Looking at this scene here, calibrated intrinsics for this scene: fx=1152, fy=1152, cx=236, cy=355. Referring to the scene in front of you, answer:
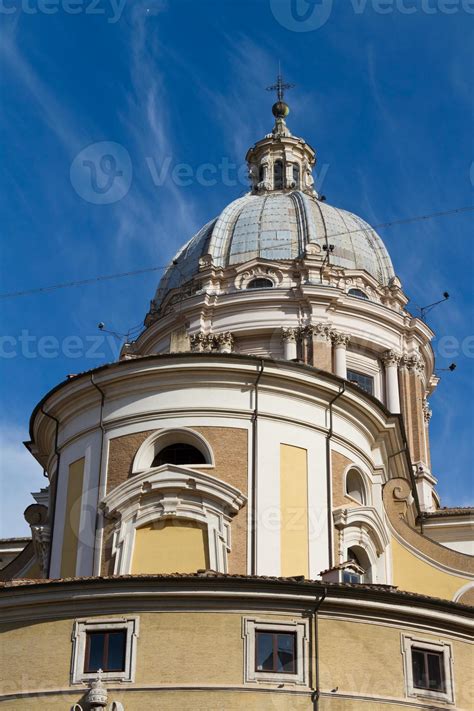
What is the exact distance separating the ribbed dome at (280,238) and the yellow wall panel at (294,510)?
19648 mm

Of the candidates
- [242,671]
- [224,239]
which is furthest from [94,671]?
[224,239]

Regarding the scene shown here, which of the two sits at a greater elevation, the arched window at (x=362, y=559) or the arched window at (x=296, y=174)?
the arched window at (x=296, y=174)

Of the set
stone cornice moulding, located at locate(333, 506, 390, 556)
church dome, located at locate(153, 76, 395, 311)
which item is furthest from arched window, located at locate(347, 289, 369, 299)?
stone cornice moulding, located at locate(333, 506, 390, 556)

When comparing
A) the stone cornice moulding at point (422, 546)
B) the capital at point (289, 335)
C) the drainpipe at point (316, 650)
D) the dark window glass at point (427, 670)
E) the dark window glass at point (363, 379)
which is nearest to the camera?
the drainpipe at point (316, 650)

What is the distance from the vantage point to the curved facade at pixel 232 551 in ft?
70.7

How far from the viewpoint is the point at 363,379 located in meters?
43.8

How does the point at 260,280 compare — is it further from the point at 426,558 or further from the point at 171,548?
the point at 171,548

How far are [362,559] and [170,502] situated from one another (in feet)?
17.1

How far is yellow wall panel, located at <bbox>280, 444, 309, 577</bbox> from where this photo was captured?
26266mm

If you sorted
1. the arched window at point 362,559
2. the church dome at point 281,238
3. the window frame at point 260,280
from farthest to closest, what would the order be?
1. the church dome at point 281,238
2. the window frame at point 260,280
3. the arched window at point 362,559

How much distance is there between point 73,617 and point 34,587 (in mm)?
975

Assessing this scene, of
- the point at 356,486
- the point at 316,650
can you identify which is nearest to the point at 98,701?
the point at 316,650

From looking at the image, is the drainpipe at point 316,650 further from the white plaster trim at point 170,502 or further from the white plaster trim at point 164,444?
the white plaster trim at point 164,444

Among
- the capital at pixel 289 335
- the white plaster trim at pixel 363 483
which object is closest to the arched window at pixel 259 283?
the capital at pixel 289 335
